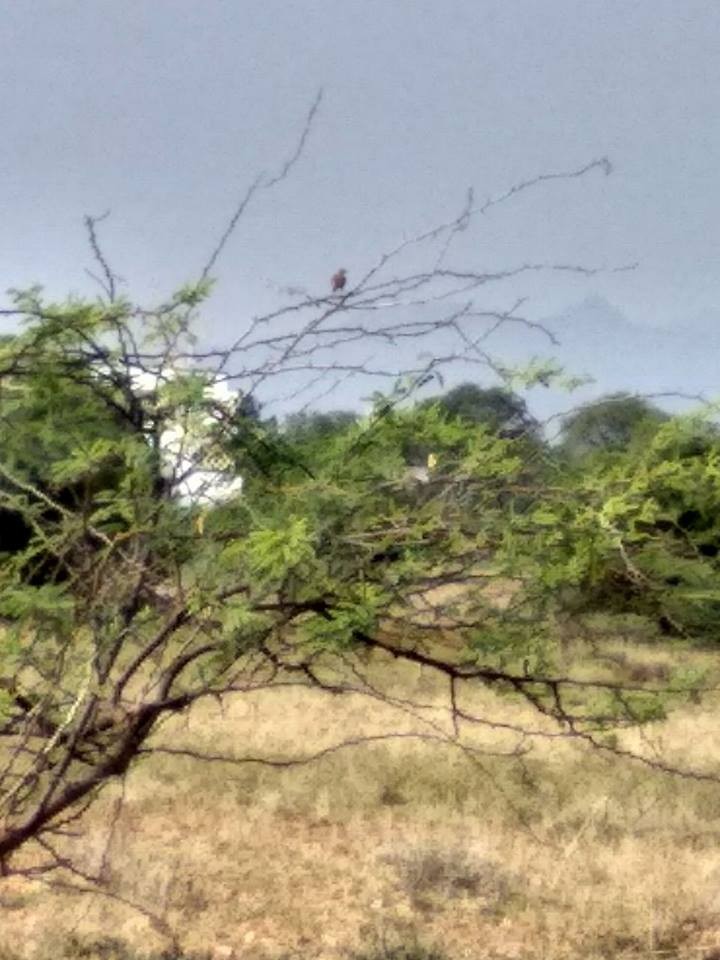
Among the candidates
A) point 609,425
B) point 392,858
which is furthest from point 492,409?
point 392,858

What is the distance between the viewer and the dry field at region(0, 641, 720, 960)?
6832mm

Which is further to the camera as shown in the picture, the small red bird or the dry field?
the dry field

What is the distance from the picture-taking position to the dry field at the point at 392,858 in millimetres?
Result: 6832

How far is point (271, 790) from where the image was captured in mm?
10281

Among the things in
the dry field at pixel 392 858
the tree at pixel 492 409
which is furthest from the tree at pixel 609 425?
the dry field at pixel 392 858

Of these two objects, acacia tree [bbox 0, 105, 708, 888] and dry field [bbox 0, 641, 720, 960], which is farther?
dry field [bbox 0, 641, 720, 960]

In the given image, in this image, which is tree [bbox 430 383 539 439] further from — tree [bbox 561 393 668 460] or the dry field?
the dry field

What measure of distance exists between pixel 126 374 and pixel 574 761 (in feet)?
27.0

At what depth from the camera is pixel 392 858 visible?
27.3 ft

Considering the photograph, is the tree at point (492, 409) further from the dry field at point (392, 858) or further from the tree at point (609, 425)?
the dry field at point (392, 858)

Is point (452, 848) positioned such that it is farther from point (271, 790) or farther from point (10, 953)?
point (10, 953)

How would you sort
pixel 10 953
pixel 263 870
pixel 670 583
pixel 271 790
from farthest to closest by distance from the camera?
pixel 271 790 < pixel 263 870 < pixel 10 953 < pixel 670 583

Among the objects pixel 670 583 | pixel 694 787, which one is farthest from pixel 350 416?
pixel 694 787

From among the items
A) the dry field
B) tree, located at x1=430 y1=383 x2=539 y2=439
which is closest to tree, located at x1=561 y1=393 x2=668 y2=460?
tree, located at x1=430 y1=383 x2=539 y2=439
